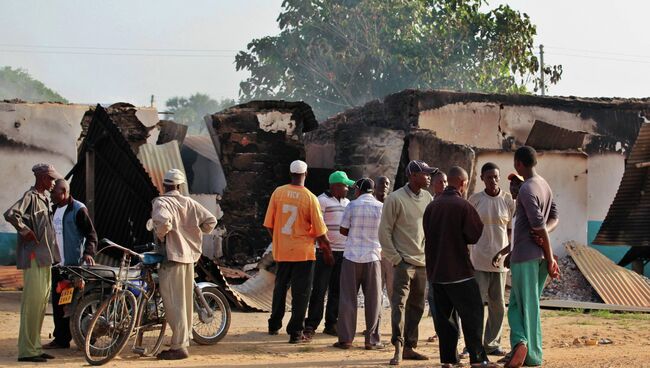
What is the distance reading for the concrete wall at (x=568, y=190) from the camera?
54.7 ft

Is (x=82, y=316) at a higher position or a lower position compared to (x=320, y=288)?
lower

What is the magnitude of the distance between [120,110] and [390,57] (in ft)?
64.0

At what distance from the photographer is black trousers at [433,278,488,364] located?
7.57 metres

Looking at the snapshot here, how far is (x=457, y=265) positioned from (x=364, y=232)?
1971mm

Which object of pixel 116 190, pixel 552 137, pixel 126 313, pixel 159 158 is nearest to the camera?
pixel 126 313

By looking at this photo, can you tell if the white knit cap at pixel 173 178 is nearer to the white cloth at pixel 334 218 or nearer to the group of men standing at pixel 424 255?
the group of men standing at pixel 424 255

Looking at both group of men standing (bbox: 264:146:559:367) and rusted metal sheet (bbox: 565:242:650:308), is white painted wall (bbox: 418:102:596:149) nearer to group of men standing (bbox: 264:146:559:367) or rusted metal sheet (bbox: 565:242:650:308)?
rusted metal sheet (bbox: 565:242:650:308)

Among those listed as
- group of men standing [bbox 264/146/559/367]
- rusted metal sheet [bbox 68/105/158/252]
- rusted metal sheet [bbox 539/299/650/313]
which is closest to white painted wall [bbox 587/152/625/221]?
rusted metal sheet [bbox 539/299/650/313]

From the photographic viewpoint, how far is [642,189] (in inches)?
652

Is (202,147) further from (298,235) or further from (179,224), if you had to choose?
(179,224)

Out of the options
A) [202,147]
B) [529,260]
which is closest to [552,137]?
[202,147]

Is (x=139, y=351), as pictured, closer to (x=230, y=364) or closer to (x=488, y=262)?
(x=230, y=364)

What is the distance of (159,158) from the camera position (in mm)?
17078

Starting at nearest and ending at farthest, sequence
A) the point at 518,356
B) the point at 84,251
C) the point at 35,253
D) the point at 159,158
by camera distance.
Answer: the point at 518,356 < the point at 35,253 < the point at 84,251 < the point at 159,158
